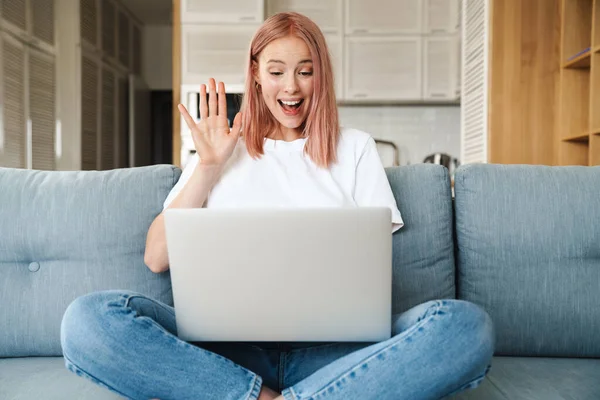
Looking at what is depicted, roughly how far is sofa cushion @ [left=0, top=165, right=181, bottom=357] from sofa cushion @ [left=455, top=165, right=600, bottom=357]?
0.75 m

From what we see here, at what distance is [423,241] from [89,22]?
447 cm

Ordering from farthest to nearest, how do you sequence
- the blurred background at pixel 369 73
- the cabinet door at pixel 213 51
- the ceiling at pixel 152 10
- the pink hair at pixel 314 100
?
the ceiling at pixel 152 10 < the cabinet door at pixel 213 51 < the blurred background at pixel 369 73 < the pink hair at pixel 314 100

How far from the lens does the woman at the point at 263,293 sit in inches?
37.3

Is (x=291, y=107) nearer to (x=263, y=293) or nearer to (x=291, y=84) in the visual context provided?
(x=291, y=84)

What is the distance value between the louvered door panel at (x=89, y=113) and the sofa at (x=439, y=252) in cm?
370

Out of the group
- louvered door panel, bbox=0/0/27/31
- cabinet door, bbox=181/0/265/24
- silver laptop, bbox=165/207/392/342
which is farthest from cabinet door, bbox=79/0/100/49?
silver laptop, bbox=165/207/392/342

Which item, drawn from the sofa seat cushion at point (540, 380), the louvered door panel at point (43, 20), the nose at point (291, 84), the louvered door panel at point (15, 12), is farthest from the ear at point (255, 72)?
the louvered door panel at point (43, 20)

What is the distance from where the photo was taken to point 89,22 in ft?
16.4

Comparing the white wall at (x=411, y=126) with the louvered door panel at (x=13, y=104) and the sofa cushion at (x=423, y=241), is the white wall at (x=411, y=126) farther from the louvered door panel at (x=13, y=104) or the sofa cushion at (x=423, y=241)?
the sofa cushion at (x=423, y=241)

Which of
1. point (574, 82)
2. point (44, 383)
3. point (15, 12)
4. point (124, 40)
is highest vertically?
point (124, 40)

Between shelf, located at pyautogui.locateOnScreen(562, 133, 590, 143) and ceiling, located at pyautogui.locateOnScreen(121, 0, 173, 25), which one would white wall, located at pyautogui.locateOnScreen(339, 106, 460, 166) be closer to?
shelf, located at pyautogui.locateOnScreen(562, 133, 590, 143)

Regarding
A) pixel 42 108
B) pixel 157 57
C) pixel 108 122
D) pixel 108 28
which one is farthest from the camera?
pixel 157 57

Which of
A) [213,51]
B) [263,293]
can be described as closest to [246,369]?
[263,293]

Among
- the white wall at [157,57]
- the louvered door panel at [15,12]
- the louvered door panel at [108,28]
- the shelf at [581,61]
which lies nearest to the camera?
the shelf at [581,61]
